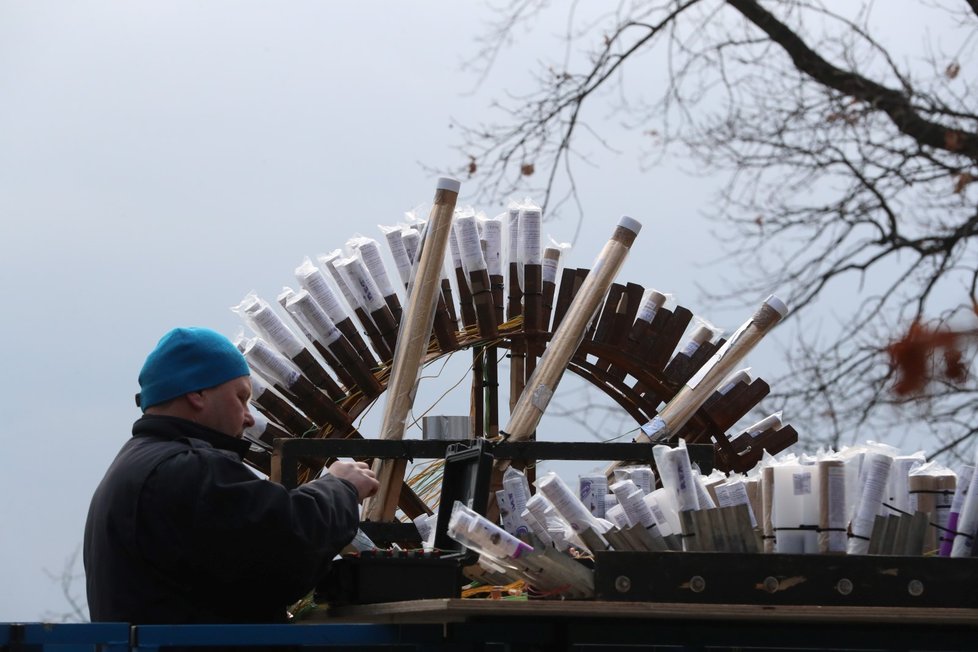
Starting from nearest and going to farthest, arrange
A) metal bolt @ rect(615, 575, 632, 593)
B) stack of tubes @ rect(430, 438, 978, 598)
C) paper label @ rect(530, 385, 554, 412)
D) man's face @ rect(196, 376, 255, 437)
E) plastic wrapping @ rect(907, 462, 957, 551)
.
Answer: metal bolt @ rect(615, 575, 632, 593) → stack of tubes @ rect(430, 438, 978, 598) → plastic wrapping @ rect(907, 462, 957, 551) → man's face @ rect(196, 376, 255, 437) → paper label @ rect(530, 385, 554, 412)

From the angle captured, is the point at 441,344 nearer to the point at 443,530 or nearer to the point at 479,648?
the point at 443,530

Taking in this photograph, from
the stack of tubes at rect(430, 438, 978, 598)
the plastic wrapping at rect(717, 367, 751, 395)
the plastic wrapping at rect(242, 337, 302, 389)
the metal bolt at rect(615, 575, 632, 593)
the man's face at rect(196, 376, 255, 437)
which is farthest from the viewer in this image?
the plastic wrapping at rect(717, 367, 751, 395)

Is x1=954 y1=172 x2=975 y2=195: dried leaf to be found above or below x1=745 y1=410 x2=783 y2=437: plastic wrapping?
above

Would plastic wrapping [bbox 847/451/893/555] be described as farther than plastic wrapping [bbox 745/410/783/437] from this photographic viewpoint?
No

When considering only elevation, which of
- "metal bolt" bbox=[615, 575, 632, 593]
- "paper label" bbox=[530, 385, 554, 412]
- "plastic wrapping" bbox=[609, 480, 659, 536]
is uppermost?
"paper label" bbox=[530, 385, 554, 412]

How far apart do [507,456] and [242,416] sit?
0.67 meters

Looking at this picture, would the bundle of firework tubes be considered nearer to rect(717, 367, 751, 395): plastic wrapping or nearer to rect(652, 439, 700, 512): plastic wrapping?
rect(717, 367, 751, 395): plastic wrapping

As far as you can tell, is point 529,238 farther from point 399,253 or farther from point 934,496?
point 934,496

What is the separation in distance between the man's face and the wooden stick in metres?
0.48

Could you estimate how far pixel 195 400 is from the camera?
3211 mm

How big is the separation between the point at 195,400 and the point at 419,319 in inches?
29.4

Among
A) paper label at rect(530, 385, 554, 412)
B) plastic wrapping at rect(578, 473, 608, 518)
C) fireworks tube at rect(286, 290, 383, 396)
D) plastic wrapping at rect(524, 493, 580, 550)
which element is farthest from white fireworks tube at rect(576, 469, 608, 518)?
fireworks tube at rect(286, 290, 383, 396)

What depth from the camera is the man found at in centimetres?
277

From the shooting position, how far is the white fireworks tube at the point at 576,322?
369 cm
